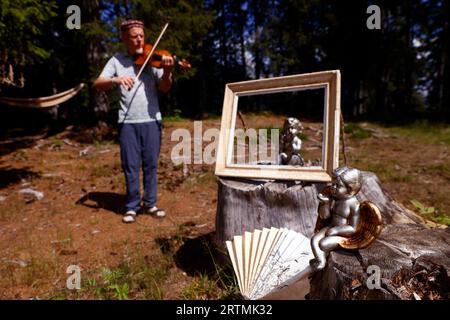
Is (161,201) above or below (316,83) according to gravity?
below

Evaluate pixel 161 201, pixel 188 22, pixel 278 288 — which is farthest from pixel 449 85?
pixel 278 288

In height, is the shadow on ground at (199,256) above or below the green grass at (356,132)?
below

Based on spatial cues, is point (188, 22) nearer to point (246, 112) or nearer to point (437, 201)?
point (246, 112)

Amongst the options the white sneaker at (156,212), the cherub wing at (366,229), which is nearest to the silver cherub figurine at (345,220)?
the cherub wing at (366,229)

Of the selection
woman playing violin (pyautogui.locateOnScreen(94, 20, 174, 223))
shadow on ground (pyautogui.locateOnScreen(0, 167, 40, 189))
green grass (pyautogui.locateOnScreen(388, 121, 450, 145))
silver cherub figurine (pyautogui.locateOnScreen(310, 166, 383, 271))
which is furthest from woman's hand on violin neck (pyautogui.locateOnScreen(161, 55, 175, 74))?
green grass (pyautogui.locateOnScreen(388, 121, 450, 145))

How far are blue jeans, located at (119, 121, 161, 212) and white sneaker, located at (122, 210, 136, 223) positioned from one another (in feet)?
0.18

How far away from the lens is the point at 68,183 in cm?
579

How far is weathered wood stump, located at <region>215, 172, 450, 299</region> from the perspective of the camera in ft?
4.93

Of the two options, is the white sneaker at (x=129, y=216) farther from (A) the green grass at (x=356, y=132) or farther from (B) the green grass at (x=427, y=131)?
(B) the green grass at (x=427, y=131)

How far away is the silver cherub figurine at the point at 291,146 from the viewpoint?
2.80m

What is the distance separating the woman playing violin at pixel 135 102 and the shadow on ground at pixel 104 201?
2.30 ft

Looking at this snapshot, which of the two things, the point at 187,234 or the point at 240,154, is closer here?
the point at 240,154

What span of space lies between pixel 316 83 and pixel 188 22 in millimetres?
5814

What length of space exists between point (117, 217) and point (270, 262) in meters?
2.75
